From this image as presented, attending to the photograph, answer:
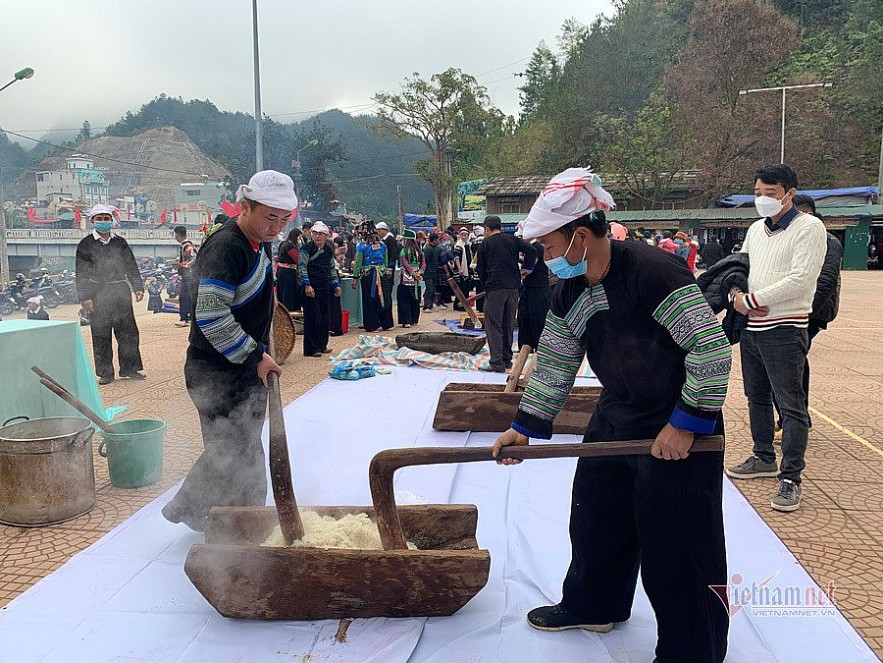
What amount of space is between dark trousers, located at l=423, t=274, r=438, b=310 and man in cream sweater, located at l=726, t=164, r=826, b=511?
Result: 404 inches

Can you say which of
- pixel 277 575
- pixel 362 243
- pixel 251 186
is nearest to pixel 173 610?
pixel 277 575

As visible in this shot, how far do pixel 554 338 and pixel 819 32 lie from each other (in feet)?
128

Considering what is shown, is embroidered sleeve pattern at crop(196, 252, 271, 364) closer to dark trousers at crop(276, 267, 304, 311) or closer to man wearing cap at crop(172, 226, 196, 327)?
dark trousers at crop(276, 267, 304, 311)

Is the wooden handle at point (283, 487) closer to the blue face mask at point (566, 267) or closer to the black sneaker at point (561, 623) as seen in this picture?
the black sneaker at point (561, 623)

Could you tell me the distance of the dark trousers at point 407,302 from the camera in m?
11.2

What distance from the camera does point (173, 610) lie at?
2.56 metres

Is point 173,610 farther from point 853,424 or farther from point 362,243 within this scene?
point 362,243

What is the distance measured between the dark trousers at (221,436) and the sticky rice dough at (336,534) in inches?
16.9

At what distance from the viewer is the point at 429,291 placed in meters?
13.9

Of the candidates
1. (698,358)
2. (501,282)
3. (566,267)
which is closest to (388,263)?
(501,282)

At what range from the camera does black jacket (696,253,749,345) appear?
3.79 m

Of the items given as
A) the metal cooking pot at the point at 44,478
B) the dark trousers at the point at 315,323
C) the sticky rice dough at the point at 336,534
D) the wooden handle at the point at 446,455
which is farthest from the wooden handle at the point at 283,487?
the dark trousers at the point at 315,323

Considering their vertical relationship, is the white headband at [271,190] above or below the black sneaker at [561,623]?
above

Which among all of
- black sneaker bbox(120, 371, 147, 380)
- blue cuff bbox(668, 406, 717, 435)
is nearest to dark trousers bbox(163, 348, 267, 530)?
blue cuff bbox(668, 406, 717, 435)
